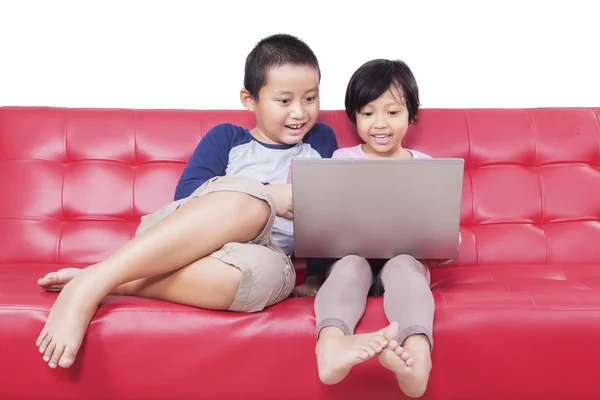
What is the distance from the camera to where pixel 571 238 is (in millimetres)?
2592

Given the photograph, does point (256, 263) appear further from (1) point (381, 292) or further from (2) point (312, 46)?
(2) point (312, 46)

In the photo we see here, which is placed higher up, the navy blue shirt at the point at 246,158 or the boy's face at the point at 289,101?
the boy's face at the point at 289,101

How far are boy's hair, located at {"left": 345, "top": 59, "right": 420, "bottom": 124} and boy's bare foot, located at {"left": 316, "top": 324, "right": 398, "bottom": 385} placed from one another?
924 millimetres

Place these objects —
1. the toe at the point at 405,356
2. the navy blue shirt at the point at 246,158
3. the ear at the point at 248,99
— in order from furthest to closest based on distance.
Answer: the ear at the point at 248,99, the navy blue shirt at the point at 246,158, the toe at the point at 405,356

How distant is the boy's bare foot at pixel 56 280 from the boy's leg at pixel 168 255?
0.49ft

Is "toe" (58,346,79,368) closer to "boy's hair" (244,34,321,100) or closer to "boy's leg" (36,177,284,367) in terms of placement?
"boy's leg" (36,177,284,367)

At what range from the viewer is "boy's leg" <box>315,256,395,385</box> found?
163 cm

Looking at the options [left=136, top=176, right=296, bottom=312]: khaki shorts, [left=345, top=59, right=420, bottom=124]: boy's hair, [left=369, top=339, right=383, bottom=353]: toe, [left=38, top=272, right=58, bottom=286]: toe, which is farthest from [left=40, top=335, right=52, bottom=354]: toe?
[left=345, top=59, right=420, bottom=124]: boy's hair

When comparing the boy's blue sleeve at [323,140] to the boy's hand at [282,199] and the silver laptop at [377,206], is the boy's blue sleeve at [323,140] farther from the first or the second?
the silver laptop at [377,206]

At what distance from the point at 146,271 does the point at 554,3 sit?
213cm

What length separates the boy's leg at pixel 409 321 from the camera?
1.62m

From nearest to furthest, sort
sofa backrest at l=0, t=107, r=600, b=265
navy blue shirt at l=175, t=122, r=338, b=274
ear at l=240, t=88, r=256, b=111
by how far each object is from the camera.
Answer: navy blue shirt at l=175, t=122, r=338, b=274 → ear at l=240, t=88, r=256, b=111 → sofa backrest at l=0, t=107, r=600, b=265

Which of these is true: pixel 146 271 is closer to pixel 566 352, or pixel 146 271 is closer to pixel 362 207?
pixel 362 207

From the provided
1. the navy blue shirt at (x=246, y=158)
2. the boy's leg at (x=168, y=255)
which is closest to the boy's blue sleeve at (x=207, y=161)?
the navy blue shirt at (x=246, y=158)
